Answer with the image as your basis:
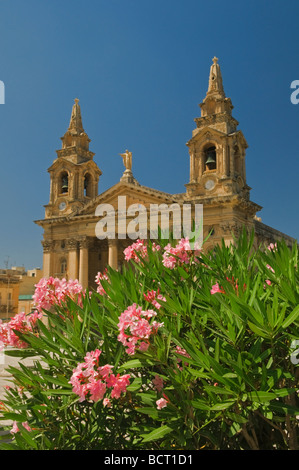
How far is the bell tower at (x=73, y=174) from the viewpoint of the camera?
3694 centimetres

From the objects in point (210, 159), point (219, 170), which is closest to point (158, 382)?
point (219, 170)

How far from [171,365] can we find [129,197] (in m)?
31.2

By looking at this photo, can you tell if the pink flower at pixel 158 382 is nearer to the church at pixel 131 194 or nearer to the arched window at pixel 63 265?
the church at pixel 131 194

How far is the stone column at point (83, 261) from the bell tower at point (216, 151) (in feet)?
31.3

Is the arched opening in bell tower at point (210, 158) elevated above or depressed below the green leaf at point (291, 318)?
above

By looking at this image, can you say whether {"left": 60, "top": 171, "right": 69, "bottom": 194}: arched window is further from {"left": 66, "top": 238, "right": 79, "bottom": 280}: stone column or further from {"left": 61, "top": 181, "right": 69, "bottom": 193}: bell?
{"left": 66, "top": 238, "right": 79, "bottom": 280}: stone column

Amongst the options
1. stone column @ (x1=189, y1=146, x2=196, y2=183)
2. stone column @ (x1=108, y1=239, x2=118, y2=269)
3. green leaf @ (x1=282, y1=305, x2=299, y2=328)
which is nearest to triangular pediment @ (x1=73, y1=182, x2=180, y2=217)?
stone column @ (x1=189, y1=146, x2=196, y2=183)

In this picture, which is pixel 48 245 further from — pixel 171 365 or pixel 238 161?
pixel 171 365

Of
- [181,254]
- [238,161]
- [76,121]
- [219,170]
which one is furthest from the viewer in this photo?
[76,121]

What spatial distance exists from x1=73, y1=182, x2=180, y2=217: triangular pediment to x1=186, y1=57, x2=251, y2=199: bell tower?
2.34 meters

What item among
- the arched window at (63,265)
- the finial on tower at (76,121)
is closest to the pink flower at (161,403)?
the arched window at (63,265)

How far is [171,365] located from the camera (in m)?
3.42

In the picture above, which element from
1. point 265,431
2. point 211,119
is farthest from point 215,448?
point 211,119

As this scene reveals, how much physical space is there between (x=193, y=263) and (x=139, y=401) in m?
1.33
